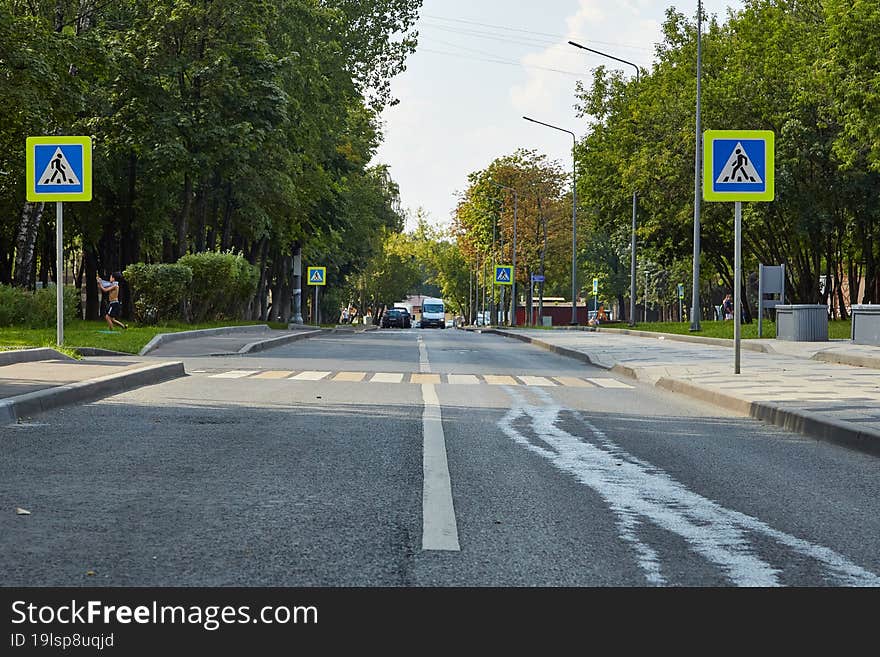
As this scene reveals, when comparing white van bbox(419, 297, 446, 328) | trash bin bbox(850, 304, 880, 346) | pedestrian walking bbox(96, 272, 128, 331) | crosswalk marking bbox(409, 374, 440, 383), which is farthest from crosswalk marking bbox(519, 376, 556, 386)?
white van bbox(419, 297, 446, 328)

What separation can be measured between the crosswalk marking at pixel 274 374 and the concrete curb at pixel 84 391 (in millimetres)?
1123

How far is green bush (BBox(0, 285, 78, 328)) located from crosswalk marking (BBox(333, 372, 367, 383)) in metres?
10.3

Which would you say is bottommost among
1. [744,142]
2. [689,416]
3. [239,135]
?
[689,416]

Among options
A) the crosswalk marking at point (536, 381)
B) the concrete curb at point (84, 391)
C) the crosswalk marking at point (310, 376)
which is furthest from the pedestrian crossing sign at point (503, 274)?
the concrete curb at point (84, 391)

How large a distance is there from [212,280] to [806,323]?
15.9m

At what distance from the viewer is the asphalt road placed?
494 centimetres

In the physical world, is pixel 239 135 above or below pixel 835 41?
below

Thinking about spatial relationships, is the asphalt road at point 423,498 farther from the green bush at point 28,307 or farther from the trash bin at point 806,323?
the trash bin at point 806,323

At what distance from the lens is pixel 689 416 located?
12.4 metres

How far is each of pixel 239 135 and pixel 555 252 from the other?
50192mm

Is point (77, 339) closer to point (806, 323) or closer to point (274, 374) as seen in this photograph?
point (274, 374)

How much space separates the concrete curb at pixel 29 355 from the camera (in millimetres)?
15898

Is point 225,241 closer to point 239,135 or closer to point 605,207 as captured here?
point 239,135
